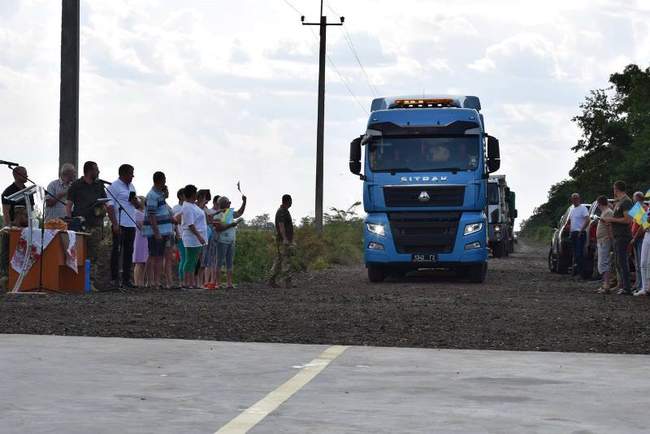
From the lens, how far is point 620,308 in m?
19.6

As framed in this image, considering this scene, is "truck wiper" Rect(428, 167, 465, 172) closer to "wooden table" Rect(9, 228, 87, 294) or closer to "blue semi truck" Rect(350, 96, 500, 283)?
"blue semi truck" Rect(350, 96, 500, 283)

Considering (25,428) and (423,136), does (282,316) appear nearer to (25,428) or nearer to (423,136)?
(25,428)

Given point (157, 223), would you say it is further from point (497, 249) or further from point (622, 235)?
point (497, 249)

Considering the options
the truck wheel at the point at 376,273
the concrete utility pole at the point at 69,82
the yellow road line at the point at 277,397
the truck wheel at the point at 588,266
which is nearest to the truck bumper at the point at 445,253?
the truck wheel at the point at 376,273

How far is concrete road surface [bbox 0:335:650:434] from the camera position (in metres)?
8.09

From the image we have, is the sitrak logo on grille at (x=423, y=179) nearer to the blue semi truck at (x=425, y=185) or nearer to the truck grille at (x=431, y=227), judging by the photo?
the blue semi truck at (x=425, y=185)

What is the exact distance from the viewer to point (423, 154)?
1107 inches

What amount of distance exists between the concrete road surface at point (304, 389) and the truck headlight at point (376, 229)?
607 inches

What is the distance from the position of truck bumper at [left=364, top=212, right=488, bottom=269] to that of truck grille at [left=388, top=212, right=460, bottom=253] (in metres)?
0.10

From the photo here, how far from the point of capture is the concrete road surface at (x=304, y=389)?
8086 millimetres

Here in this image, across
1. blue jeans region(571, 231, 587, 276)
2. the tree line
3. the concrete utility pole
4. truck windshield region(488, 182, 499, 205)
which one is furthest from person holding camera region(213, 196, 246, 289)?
the tree line

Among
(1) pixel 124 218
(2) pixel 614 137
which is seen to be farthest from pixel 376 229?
(2) pixel 614 137

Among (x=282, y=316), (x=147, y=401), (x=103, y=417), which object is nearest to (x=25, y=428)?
(x=103, y=417)

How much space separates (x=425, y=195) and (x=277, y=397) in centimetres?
1889
